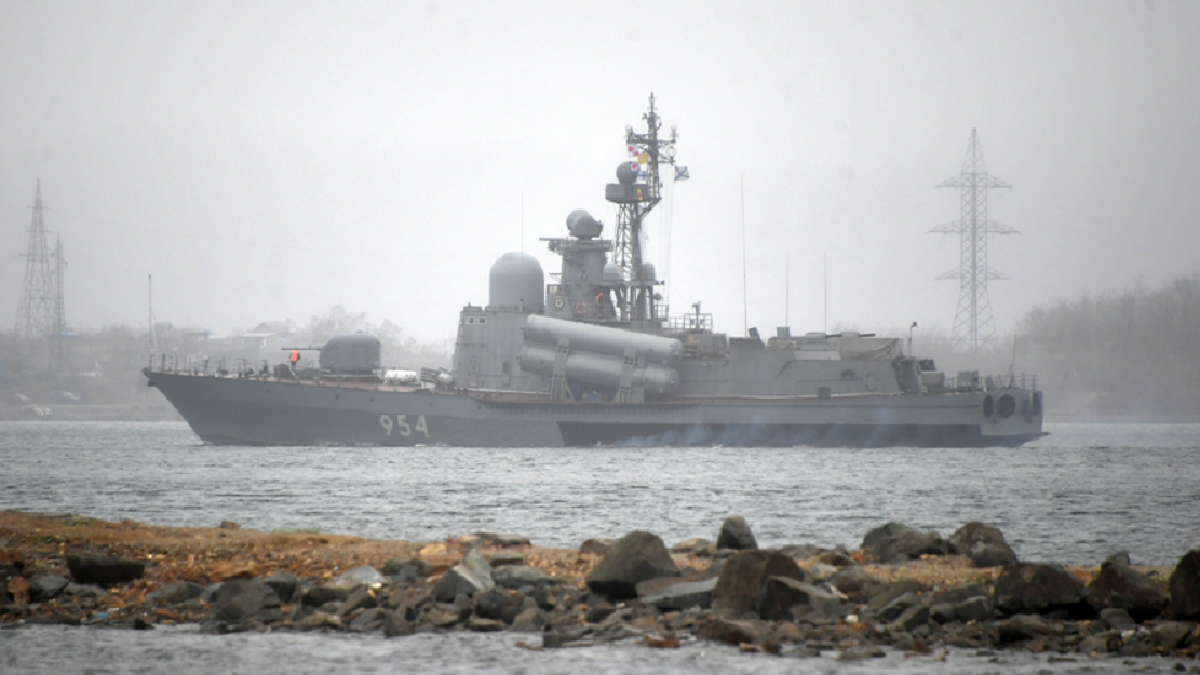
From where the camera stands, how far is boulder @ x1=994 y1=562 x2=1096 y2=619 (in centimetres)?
1174

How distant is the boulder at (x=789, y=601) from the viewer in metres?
12.0

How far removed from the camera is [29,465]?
44.3m

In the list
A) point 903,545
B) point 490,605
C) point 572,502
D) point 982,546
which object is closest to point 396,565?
point 490,605

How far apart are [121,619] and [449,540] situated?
18.5 ft

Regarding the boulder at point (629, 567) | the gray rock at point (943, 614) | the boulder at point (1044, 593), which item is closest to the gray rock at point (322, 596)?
the boulder at point (629, 567)

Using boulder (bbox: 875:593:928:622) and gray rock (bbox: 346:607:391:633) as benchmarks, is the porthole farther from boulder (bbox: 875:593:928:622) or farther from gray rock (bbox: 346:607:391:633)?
gray rock (bbox: 346:607:391:633)

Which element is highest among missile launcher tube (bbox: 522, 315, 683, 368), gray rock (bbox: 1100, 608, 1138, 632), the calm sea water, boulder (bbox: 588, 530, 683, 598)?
missile launcher tube (bbox: 522, 315, 683, 368)

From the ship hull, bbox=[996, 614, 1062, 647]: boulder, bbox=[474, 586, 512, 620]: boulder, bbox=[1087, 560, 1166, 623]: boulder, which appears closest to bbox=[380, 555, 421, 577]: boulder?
bbox=[474, 586, 512, 620]: boulder

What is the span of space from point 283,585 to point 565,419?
34090 millimetres

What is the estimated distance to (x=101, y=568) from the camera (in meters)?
14.3

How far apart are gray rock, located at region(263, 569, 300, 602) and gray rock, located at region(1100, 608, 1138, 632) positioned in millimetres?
8233

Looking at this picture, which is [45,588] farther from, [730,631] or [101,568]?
[730,631]

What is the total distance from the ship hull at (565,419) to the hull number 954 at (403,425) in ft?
0.13

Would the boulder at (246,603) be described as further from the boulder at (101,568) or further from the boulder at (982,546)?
the boulder at (982,546)
